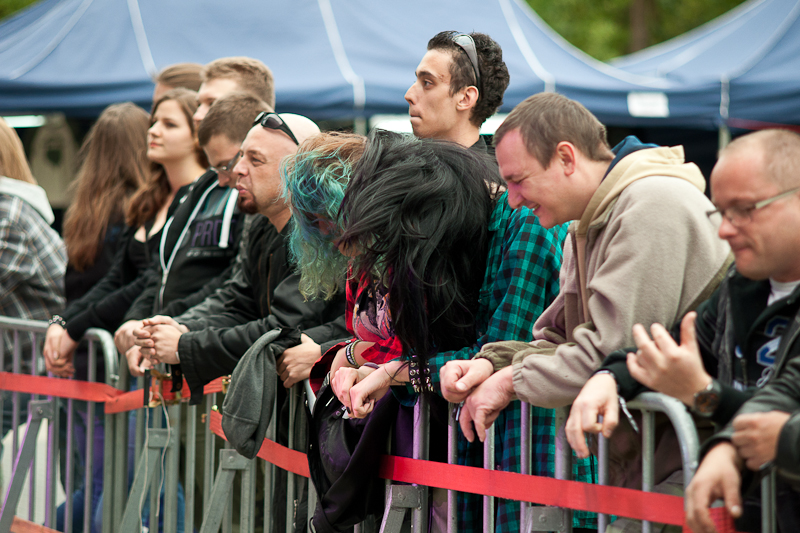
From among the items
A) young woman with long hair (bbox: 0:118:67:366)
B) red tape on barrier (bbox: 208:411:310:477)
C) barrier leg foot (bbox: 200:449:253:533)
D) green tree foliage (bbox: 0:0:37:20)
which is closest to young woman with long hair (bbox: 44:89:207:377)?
young woman with long hair (bbox: 0:118:67:366)

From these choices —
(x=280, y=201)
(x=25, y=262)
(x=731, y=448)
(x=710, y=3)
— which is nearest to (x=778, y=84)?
(x=280, y=201)

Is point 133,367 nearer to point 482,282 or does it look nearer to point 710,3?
point 482,282

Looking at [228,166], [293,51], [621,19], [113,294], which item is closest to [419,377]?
[228,166]

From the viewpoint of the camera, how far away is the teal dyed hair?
8.93 feet

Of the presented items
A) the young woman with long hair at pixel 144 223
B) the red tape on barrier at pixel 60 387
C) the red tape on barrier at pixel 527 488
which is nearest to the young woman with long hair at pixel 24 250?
the red tape on barrier at pixel 60 387

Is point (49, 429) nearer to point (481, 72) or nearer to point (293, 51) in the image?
point (481, 72)

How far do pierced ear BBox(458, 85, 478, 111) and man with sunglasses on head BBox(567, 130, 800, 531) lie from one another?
135cm

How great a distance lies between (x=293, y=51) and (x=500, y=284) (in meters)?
6.70

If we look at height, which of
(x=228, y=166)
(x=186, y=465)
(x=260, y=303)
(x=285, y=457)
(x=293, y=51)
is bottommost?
(x=186, y=465)

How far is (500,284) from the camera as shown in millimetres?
2414

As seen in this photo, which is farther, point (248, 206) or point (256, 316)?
point (256, 316)

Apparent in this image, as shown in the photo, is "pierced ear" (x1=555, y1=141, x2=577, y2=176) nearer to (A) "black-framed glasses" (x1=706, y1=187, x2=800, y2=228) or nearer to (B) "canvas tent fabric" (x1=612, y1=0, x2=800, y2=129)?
(A) "black-framed glasses" (x1=706, y1=187, x2=800, y2=228)

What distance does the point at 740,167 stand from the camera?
5.62 ft

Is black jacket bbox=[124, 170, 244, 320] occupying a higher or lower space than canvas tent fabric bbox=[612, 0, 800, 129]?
lower
